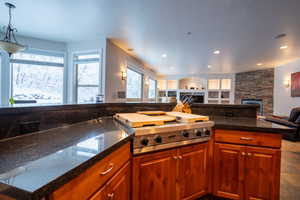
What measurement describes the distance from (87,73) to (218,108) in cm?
379

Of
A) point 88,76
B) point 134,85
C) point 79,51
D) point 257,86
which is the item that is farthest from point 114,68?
point 257,86

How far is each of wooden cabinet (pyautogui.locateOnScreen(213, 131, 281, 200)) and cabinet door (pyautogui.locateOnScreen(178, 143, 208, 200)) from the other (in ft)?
0.48

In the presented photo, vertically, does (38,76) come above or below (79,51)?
below

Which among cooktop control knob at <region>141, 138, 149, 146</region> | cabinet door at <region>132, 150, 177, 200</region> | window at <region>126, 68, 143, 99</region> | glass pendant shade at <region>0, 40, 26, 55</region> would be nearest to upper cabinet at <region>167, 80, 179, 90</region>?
window at <region>126, 68, 143, 99</region>

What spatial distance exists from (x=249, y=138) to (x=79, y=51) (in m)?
4.60

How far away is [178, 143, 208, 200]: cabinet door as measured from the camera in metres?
→ 1.47

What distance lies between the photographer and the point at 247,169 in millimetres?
1552

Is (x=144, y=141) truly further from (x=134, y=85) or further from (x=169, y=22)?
(x=134, y=85)

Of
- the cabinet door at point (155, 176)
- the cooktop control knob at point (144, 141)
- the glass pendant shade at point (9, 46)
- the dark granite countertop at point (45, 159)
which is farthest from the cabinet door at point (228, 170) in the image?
the glass pendant shade at point (9, 46)

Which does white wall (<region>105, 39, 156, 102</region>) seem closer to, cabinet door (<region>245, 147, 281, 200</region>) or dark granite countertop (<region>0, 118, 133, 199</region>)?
dark granite countertop (<region>0, 118, 133, 199</region>)

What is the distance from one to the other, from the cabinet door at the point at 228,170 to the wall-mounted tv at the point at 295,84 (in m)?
Result: 5.77

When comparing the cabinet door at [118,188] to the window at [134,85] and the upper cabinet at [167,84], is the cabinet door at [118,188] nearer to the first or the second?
the window at [134,85]

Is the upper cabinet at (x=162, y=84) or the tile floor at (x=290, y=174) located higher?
the upper cabinet at (x=162, y=84)

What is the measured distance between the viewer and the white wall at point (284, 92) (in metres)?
5.76
